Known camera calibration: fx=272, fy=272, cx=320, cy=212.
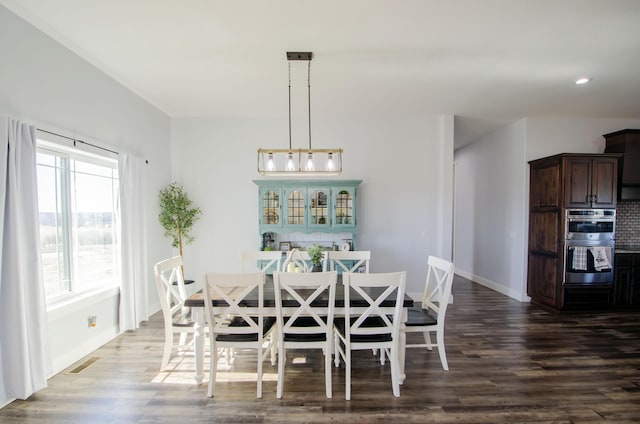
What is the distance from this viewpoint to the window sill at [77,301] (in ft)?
8.15

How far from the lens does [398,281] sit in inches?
81.0

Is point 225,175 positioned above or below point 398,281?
above

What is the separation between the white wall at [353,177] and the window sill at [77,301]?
1.36m

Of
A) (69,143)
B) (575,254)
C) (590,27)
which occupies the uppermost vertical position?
(590,27)

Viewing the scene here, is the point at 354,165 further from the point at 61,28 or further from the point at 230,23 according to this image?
the point at 61,28

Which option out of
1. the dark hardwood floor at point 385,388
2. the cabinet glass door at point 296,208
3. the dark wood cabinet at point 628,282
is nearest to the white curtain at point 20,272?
the dark hardwood floor at point 385,388

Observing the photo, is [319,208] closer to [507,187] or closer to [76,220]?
[76,220]

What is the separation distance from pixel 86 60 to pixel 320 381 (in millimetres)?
3886

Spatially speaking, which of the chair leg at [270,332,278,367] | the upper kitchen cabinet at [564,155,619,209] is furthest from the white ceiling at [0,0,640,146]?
the chair leg at [270,332,278,367]

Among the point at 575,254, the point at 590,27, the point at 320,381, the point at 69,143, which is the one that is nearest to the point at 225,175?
the point at 69,143

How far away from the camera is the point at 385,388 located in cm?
226

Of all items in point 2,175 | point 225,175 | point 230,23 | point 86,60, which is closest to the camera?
point 2,175

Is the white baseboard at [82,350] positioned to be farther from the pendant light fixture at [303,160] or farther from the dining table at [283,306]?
the pendant light fixture at [303,160]

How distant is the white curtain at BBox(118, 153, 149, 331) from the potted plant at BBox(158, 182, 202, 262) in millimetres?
377
